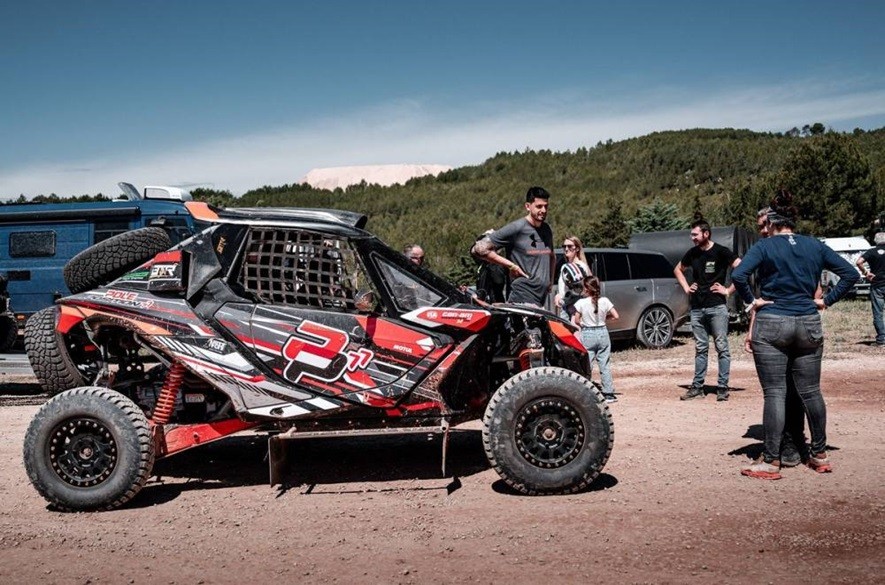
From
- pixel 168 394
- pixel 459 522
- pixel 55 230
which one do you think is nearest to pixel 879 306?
pixel 459 522

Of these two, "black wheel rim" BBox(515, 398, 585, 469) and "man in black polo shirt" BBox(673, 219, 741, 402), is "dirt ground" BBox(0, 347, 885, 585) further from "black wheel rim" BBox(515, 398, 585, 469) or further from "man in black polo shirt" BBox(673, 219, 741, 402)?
"man in black polo shirt" BBox(673, 219, 741, 402)

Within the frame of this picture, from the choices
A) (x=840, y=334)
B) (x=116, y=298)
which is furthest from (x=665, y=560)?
(x=840, y=334)

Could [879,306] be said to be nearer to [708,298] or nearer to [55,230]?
[708,298]

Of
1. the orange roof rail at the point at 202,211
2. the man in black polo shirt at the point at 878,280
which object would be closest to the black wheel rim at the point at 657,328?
the man in black polo shirt at the point at 878,280

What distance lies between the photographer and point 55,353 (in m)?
6.17

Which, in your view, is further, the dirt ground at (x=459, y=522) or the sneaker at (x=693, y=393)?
the sneaker at (x=693, y=393)

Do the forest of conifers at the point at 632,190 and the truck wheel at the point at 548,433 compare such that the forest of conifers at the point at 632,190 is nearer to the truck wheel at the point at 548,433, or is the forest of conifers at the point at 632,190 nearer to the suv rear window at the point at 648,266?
the suv rear window at the point at 648,266

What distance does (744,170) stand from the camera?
84.8 metres

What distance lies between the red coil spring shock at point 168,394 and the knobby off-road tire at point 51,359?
884 millimetres

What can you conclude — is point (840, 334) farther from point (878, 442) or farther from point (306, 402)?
point (306, 402)

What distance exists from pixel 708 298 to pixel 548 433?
4436mm

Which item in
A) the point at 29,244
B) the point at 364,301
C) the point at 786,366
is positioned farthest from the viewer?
the point at 29,244

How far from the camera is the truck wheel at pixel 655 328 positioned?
14.4 m

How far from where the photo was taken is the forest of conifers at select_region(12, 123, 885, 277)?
145 feet
